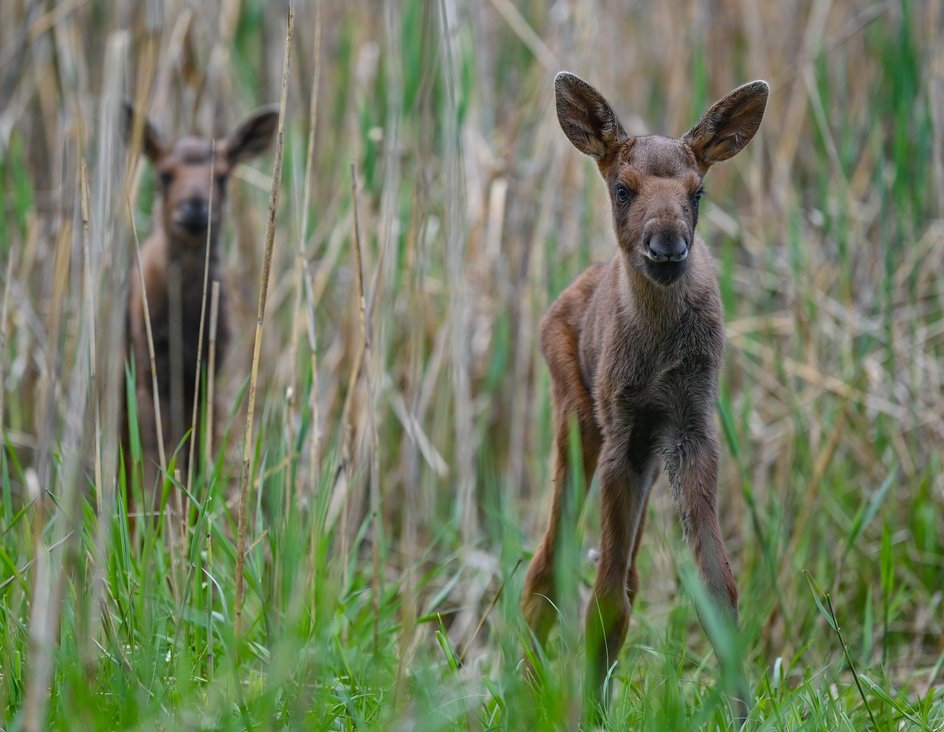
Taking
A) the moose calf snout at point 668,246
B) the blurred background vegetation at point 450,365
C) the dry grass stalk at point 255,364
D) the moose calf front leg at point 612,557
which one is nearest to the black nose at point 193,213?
the blurred background vegetation at point 450,365

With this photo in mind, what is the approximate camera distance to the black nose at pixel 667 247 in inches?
128

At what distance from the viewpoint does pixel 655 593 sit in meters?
5.92

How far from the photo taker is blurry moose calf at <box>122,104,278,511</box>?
20.4 feet

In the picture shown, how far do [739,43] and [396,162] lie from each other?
398 cm

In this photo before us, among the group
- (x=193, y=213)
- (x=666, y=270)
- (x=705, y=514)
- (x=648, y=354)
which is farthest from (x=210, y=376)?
(x=193, y=213)

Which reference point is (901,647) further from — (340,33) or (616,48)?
(340,33)

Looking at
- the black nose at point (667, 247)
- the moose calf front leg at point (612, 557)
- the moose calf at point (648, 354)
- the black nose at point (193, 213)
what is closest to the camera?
the black nose at point (667, 247)

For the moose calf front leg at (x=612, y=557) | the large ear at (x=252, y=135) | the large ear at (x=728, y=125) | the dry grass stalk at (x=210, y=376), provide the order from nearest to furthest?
the moose calf front leg at (x=612, y=557)
the large ear at (x=728, y=125)
the dry grass stalk at (x=210, y=376)
the large ear at (x=252, y=135)

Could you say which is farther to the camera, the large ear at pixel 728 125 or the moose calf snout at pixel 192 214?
the moose calf snout at pixel 192 214

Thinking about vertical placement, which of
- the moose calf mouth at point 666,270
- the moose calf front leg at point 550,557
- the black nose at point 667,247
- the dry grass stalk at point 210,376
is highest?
the black nose at point 667,247

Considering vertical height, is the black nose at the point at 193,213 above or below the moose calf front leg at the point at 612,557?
above

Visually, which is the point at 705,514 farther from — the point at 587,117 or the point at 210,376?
the point at 210,376

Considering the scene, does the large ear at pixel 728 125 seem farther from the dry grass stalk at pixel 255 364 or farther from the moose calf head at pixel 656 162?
the dry grass stalk at pixel 255 364

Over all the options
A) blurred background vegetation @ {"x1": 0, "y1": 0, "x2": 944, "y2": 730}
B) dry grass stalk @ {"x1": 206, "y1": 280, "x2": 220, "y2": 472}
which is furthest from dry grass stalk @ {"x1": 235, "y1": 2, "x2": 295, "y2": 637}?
dry grass stalk @ {"x1": 206, "y1": 280, "x2": 220, "y2": 472}
